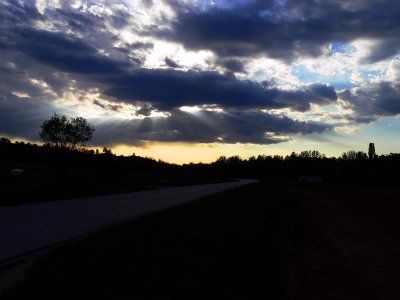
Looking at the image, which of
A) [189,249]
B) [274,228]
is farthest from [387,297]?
[274,228]

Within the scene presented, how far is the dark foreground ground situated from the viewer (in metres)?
8.23

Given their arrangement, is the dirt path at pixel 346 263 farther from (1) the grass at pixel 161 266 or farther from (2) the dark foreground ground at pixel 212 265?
(1) the grass at pixel 161 266

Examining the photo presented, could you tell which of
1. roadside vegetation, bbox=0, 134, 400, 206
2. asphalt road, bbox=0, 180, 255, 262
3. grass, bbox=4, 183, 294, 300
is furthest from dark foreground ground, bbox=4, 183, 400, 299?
roadside vegetation, bbox=0, 134, 400, 206

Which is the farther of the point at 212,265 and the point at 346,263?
the point at 346,263

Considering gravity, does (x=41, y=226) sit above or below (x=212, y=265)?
above

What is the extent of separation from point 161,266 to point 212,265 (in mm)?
1136

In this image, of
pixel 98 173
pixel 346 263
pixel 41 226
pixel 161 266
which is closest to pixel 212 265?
pixel 161 266

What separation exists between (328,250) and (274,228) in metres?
5.45

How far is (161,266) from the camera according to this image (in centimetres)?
994

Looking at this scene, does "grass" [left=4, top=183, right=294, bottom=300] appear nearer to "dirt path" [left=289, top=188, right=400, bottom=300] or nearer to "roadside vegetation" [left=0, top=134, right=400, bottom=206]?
"dirt path" [left=289, top=188, right=400, bottom=300]

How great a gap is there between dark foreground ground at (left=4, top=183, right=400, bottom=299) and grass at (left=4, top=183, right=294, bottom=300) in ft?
0.05

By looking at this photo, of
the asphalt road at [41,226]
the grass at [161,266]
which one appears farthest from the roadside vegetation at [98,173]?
the grass at [161,266]

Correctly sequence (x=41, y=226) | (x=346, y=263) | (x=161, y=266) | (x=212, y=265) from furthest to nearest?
1. (x=41, y=226)
2. (x=346, y=263)
3. (x=212, y=265)
4. (x=161, y=266)

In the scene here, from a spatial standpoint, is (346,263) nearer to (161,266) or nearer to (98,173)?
(161,266)
